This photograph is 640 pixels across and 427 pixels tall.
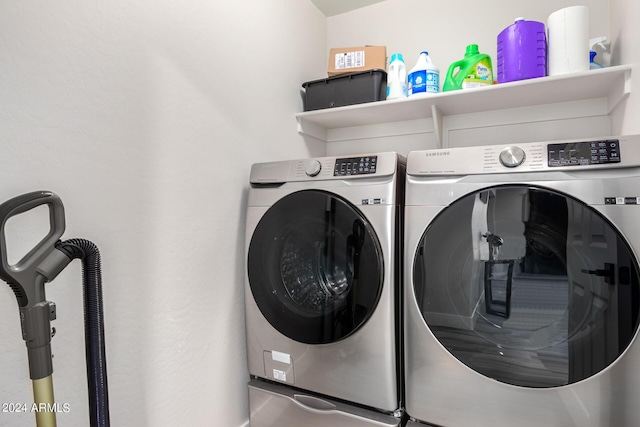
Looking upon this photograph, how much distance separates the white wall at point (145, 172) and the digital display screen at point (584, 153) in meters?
1.12

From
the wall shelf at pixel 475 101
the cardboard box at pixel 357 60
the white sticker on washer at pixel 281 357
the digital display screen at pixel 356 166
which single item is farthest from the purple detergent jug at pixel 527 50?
the white sticker on washer at pixel 281 357

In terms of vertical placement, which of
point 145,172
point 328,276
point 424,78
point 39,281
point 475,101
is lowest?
point 328,276

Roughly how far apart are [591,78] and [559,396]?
1137 mm

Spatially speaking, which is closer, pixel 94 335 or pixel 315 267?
pixel 94 335

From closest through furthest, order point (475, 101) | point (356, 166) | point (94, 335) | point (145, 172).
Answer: point (94, 335) < point (145, 172) < point (356, 166) < point (475, 101)

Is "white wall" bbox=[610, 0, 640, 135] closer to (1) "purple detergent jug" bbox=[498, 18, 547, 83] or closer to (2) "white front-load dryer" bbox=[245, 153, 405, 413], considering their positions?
(1) "purple detergent jug" bbox=[498, 18, 547, 83]

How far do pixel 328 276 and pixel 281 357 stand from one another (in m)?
0.37

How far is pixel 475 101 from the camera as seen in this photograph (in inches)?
63.6

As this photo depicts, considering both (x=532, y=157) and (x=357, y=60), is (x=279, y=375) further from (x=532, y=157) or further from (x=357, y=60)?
(x=357, y=60)

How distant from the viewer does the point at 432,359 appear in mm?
1150

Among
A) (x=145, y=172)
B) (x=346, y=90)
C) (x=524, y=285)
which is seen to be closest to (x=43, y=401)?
(x=145, y=172)

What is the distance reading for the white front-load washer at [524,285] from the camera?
Answer: 95 cm

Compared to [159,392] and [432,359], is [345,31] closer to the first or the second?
[432,359]

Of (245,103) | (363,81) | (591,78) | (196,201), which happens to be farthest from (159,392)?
(591,78)
